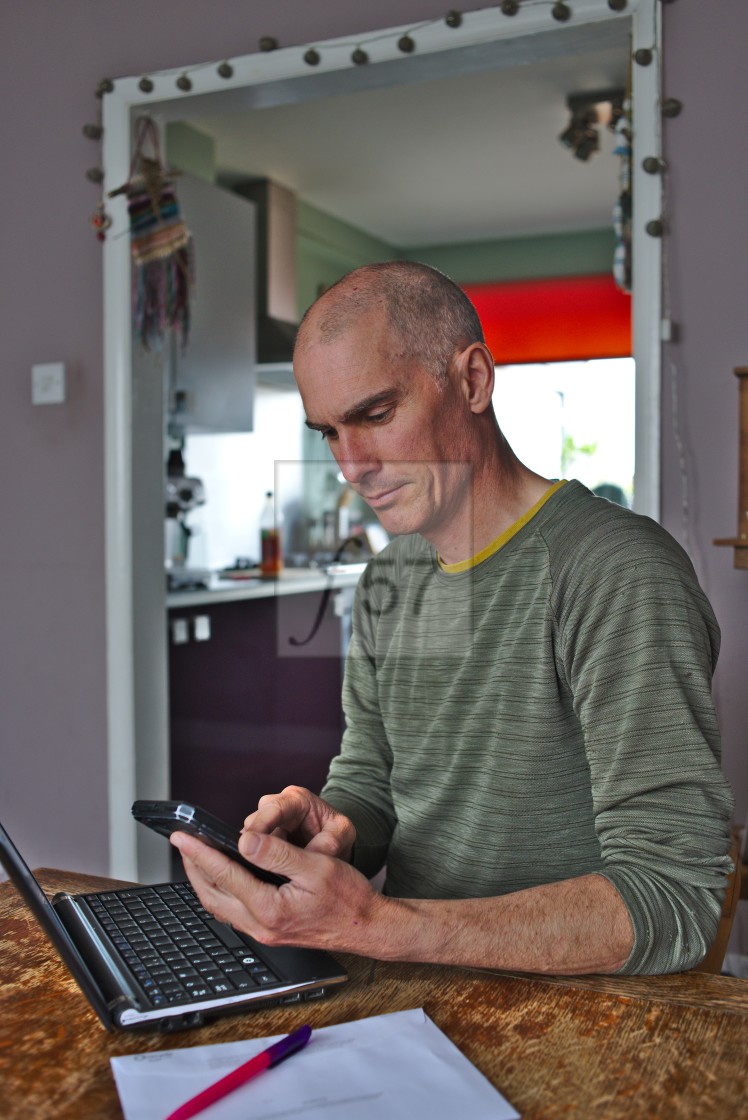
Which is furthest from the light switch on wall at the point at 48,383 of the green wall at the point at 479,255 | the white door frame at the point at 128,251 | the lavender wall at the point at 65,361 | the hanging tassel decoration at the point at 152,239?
the green wall at the point at 479,255

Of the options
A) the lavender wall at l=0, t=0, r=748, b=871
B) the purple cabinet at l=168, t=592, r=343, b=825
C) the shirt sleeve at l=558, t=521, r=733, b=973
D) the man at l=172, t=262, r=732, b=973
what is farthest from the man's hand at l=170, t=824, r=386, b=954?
the purple cabinet at l=168, t=592, r=343, b=825

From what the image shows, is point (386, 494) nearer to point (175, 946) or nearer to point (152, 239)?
point (175, 946)

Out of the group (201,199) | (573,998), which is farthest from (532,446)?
(573,998)

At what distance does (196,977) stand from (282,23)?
215 centimetres

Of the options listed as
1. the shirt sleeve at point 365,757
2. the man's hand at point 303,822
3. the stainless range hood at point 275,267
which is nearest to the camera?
the man's hand at point 303,822

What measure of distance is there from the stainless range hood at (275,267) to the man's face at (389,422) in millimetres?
3540

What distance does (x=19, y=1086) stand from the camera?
66 centimetres

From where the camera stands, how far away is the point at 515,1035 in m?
0.73

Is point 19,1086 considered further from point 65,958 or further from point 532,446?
point 532,446

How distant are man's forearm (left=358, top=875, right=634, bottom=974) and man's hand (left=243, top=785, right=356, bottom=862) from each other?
0.16 meters

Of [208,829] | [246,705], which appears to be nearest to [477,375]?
[208,829]

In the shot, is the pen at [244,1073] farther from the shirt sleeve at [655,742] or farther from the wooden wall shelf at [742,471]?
the wooden wall shelf at [742,471]

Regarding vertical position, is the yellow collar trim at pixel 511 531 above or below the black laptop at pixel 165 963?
above

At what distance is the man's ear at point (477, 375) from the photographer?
122 centimetres
